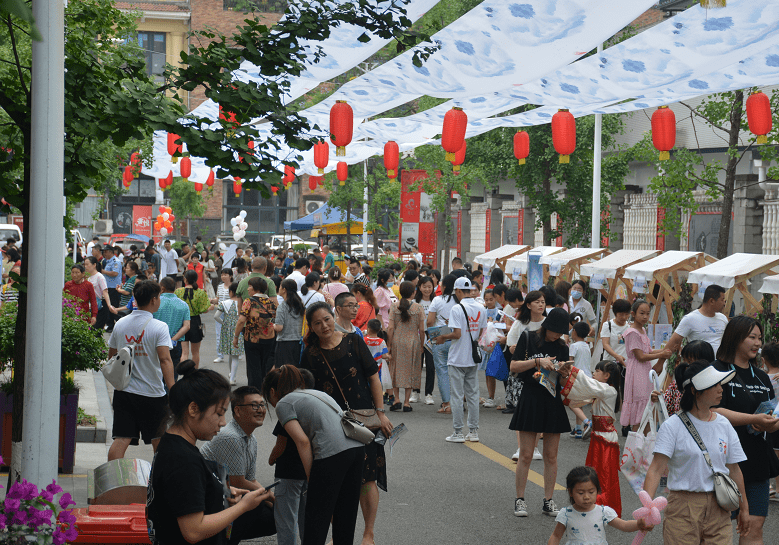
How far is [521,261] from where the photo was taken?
59.8ft

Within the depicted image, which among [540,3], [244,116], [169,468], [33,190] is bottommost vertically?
[169,468]

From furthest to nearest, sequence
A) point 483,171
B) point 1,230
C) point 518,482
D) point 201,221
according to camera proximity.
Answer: point 201,221, point 483,171, point 1,230, point 518,482

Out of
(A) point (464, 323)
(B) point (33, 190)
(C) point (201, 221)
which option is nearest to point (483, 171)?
(A) point (464, 323)

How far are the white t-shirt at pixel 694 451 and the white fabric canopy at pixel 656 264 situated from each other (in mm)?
8179

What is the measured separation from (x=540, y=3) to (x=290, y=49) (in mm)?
4730

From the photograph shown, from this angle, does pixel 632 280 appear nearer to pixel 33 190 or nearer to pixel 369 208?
pixel 33 190

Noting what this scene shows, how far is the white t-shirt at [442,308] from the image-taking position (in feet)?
37.1

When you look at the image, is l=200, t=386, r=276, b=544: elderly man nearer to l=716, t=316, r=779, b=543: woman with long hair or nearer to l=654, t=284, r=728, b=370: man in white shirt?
l=716, t=316, r=779, b=543: woman with long hair

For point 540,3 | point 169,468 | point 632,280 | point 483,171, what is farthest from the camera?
point 483,171

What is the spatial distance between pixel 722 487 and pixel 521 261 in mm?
13723

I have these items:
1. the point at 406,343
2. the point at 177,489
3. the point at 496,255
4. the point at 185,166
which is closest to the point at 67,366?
the point at 406,343

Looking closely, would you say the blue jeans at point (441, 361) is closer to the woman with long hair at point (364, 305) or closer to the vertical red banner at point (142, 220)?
the woman with long hair at point (364, 305)

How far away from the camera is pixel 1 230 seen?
75.4ft

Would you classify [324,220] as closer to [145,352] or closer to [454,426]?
[454,426]
